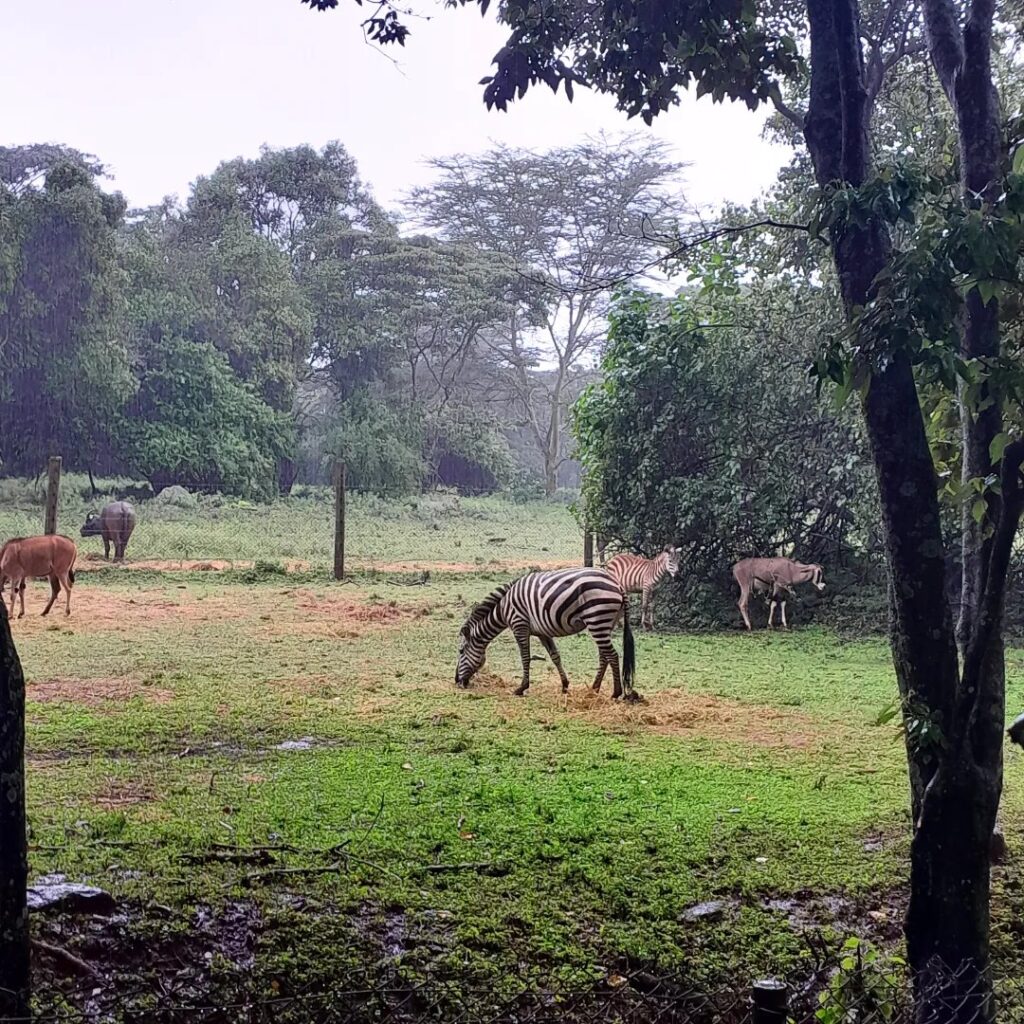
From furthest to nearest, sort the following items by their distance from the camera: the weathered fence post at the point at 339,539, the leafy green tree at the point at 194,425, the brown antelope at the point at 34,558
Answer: the leafy green tree at the point at 194,425 → the weathered fence post at the point at 339,539 → the brown antelope at the point at 34,558

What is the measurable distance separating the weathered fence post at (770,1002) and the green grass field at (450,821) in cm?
103

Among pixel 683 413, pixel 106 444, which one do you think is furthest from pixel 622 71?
pixel 106 444

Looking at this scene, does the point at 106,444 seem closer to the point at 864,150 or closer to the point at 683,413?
the point at 683,413

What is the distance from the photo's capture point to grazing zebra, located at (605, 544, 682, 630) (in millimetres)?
11922

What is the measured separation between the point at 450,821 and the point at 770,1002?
8.12ft

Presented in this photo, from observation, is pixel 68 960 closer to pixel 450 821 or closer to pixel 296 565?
pixel 450 821

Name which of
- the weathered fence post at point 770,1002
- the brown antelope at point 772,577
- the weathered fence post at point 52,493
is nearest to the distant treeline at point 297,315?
the weathered fence post at point 52,493

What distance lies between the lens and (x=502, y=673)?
8.81m

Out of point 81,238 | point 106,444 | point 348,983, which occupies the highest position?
point 81,238

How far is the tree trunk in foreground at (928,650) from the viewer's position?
3078 millimetres

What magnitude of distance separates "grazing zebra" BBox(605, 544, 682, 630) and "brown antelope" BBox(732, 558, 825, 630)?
2.38 feet

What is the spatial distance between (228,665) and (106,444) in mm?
14837

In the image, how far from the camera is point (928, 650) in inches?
128

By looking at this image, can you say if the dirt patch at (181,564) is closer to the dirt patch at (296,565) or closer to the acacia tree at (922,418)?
the dirt patch at (296,565)
